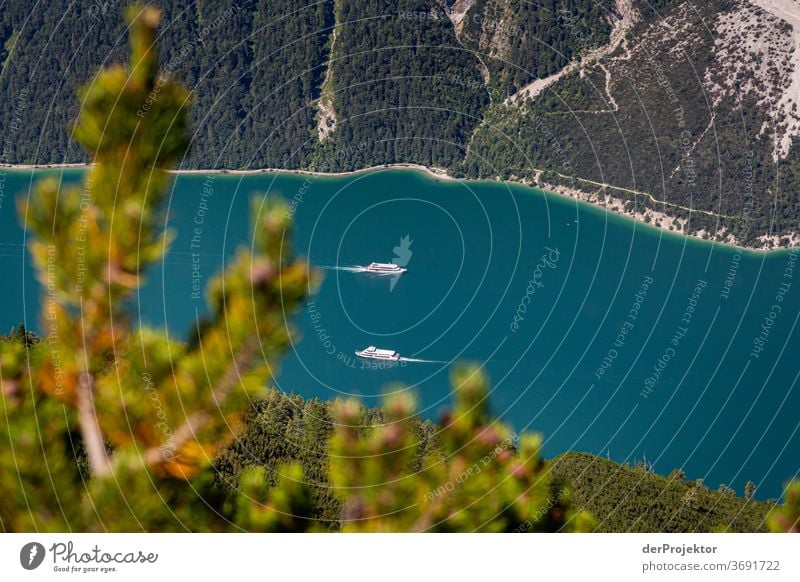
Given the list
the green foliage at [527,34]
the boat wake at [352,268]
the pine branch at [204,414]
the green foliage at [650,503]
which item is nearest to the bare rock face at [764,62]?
the green foliage at [527,34]

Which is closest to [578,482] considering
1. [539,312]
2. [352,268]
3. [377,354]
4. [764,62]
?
[377,354]

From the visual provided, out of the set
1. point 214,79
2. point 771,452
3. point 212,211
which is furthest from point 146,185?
point 214,79

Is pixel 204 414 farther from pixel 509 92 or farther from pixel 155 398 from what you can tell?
Answer: pixel 509 92

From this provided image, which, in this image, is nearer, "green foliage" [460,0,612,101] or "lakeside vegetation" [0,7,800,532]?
"lakeside vegetation" [0,7,800,532]

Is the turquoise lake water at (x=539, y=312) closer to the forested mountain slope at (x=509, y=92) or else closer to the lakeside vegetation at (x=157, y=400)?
the forested mountain slope at (x=509, y=92)

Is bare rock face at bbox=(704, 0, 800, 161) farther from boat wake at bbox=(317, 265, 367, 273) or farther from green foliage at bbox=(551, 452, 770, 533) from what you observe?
green foliage at bbox=(551, 452, 770, 533)

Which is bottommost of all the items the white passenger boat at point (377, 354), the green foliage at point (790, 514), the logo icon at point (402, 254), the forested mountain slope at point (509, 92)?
the white passenger boat at point (377, 354)
